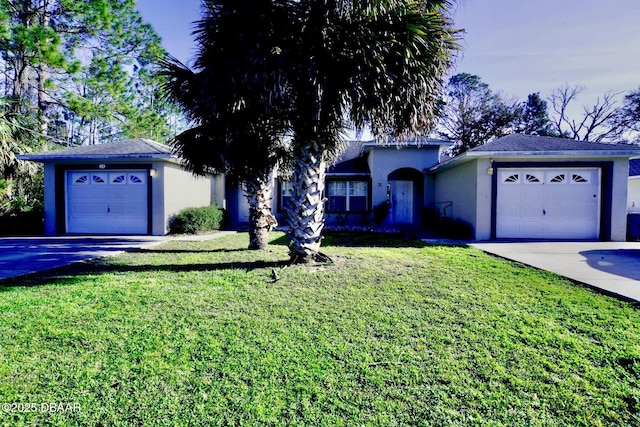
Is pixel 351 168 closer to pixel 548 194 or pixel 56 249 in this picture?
pixel 548 194

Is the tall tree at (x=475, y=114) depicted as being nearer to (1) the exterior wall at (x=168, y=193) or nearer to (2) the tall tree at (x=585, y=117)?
(2) the tall tree at (x=585, y=117)

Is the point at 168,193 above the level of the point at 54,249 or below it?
above

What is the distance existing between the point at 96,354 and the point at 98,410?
3.40 ft

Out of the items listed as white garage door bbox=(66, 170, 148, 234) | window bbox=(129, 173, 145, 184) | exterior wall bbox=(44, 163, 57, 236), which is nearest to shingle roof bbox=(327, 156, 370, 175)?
window bbox=(129, 173, 145, 184)

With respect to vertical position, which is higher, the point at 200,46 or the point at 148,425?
the point at 200,46

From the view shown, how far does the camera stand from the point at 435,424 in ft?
7.68

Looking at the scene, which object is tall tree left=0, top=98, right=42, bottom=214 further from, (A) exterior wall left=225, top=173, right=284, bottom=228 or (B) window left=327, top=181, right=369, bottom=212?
(B) window left=327, top=181, right=369, bottom=212

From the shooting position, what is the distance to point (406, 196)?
→ 18438 mm

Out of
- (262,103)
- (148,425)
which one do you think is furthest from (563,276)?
(148,425)

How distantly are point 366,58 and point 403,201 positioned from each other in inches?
538

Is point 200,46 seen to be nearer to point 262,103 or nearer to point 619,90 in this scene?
point 262,103

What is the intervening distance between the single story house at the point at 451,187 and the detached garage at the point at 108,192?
1.7 inches

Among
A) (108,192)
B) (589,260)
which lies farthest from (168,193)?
(589,260)

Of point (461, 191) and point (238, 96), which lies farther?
point (461, 191)
